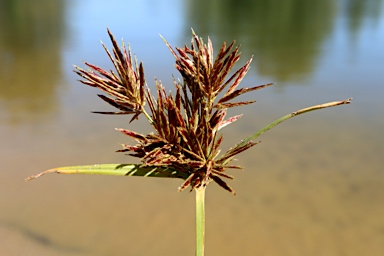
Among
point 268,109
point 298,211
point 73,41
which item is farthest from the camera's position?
point 73,41

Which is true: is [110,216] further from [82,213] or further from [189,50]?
[189,50]

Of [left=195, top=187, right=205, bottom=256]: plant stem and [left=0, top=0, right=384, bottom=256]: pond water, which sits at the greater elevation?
[left=195, top=187, right=205, bottom=256]: plant stem

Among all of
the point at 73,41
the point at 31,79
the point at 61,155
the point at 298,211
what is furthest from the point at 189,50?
the point at 73,41

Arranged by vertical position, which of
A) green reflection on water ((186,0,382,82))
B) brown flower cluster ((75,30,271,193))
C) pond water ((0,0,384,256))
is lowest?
pond water ((0,0,384,256))

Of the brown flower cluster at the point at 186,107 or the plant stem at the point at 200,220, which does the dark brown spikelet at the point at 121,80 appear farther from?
the plant stem at the point at 200,220

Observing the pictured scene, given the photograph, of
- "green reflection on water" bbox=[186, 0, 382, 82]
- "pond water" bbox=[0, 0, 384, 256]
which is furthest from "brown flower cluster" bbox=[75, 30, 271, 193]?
"green reflection on water" bbox=[186, 0, 382, 82]

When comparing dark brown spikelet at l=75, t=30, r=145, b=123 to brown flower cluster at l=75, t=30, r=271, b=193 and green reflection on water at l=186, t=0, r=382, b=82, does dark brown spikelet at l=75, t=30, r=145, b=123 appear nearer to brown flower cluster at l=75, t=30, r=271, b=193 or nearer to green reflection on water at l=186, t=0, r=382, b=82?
brown flower cluster at l=75, t=30, r=271, b=193

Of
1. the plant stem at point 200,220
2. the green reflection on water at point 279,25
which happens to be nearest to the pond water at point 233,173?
the green reflection on water at point 279,25
